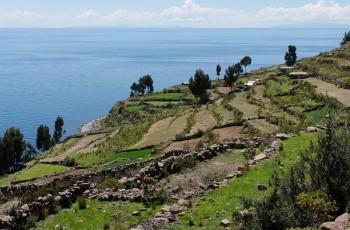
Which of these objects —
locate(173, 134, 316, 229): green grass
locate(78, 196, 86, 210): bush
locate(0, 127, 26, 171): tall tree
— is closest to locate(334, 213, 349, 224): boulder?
locate(173, 134, 316, 229): green grass

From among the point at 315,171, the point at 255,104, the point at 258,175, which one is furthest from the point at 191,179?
the point at 255,104

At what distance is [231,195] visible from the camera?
1923 centimetres

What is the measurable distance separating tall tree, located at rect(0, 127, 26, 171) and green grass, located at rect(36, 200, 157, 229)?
182ft

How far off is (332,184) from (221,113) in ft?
144

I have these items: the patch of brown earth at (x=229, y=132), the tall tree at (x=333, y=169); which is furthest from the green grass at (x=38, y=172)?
the tall tree at (x=333, y=169)

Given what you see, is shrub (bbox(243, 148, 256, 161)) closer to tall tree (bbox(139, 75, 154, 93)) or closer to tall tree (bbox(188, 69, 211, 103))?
tall tree (bbox(188, 69, 211, 103))

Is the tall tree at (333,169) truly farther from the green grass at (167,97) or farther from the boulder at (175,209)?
the green grass at (167,97)

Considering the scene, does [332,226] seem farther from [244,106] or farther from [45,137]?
[45,137]

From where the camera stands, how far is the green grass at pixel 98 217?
17.6 metres

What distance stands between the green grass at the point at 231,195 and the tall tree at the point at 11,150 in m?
57.1

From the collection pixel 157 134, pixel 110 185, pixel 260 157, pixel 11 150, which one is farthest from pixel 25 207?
pixel 11 150

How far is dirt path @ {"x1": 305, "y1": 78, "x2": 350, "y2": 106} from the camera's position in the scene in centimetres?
4645

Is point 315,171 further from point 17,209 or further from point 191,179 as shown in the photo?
point 17,209

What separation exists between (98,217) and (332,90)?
4246 cm
